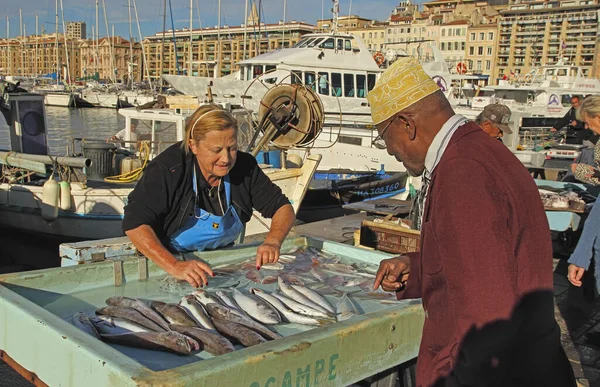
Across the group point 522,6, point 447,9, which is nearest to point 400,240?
point 522,6

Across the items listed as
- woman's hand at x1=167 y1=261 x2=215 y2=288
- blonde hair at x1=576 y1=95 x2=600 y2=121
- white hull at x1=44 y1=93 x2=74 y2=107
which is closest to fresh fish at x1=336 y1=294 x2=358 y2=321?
woman's hand at x1=167 y1=261 x2=215 y2=288

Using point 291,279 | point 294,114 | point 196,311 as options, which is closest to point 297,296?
point 291,279

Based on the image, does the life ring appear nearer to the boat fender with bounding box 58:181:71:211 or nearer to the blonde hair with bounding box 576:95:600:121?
the boat fender with bounding box 58:181:71:211

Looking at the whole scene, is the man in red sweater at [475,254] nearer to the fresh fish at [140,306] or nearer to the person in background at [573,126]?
the fresh fish at [140,306]

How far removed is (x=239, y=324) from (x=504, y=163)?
4.59 feet

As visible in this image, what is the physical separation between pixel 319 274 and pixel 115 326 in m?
1.39

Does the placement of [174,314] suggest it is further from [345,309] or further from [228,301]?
[345,309]

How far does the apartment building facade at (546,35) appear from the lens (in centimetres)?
9369

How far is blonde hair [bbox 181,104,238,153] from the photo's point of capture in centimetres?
333

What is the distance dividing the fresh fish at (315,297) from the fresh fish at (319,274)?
0.93 ft

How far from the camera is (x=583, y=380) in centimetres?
439

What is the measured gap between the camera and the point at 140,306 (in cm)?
273

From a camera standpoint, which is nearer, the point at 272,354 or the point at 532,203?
the point at 532,203

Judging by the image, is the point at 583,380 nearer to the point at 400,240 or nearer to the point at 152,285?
the point at 400,240
